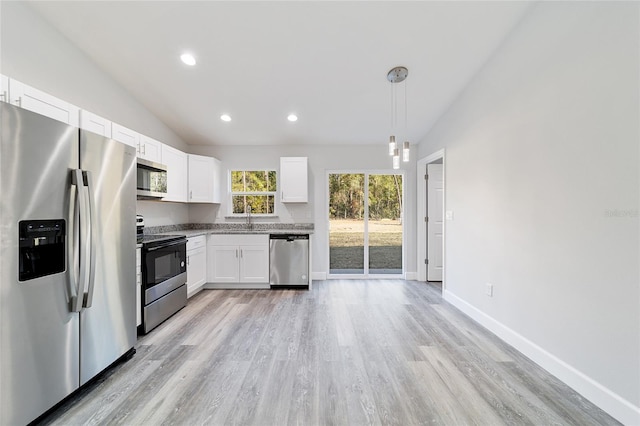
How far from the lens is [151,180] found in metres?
2.98

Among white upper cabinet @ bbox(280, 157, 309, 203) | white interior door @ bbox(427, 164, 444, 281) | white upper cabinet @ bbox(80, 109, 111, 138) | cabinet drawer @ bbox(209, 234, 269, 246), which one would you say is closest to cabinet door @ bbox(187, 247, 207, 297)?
cabinet drawer @ bbox(209, 234, 269, 246)

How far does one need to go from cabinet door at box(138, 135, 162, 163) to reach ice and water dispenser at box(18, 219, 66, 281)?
5.55 ft

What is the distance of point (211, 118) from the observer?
371 centimetres

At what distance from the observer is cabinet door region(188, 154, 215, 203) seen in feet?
13.2

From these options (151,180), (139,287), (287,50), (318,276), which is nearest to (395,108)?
(287,50)

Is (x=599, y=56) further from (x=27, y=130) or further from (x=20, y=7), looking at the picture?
(x=20, y=7)

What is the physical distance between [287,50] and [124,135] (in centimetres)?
194

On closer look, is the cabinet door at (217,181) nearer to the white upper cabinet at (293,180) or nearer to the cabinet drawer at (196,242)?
the cabinet drawer at (196,242)

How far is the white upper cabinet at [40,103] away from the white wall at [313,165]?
2.55 m

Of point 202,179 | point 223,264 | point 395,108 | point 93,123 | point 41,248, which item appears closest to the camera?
point 41,248

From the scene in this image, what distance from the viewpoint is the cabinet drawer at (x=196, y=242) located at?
11.4 feet

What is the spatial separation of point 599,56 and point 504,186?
1.13 m

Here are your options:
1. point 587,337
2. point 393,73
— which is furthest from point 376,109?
point 587,337

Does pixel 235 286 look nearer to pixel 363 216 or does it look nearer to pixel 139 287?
pixel 139 287
